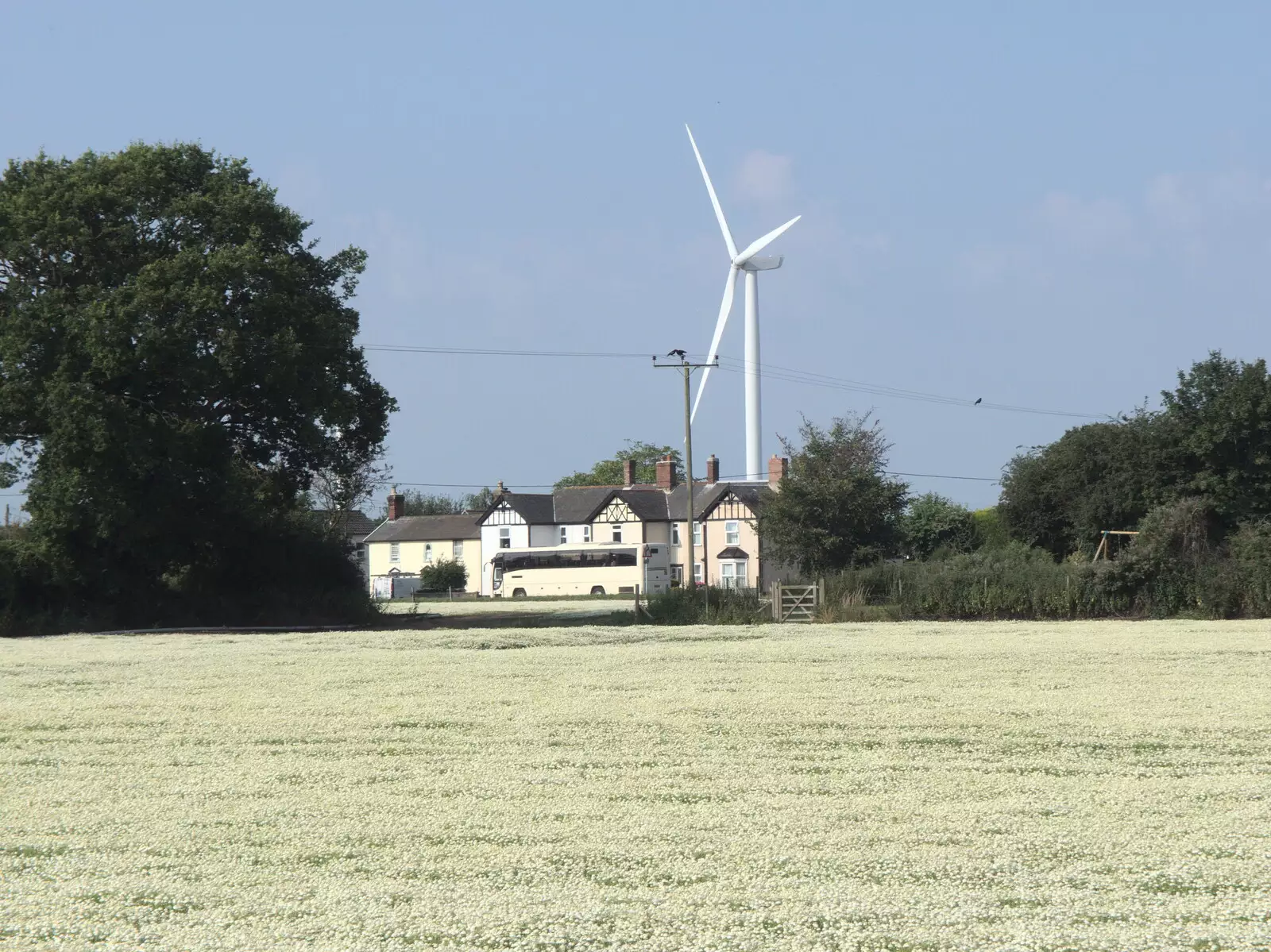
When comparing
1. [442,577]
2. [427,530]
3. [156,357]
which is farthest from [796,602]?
[427,530]

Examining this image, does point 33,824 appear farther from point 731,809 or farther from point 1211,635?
point 1211,635

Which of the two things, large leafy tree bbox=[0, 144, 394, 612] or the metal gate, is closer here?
large leafy tree bbox=[0, 144, 394, 612]

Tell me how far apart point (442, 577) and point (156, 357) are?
5331 centimetres

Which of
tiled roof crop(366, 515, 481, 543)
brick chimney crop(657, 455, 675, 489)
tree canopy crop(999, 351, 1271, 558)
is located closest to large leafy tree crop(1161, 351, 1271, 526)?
tree canopy crop(999, 351, 1271, 558)

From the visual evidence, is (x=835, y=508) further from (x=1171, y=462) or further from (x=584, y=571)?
(x=584, y=571)

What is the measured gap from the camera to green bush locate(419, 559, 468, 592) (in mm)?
84625

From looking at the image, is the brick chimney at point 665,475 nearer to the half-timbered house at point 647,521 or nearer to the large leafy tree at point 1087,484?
the half-timbered house at point 647,521

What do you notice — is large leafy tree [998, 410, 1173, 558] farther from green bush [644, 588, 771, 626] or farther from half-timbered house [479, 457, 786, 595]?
half-timbered house [479, 457, 786, 595]

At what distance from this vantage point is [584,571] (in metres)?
73.2

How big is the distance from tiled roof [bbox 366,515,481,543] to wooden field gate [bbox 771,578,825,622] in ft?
185

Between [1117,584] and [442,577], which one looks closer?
[1117,584]

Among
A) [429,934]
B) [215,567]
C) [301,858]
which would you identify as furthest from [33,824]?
[215,567]

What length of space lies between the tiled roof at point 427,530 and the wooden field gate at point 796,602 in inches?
2224

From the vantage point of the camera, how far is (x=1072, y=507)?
145 ft
